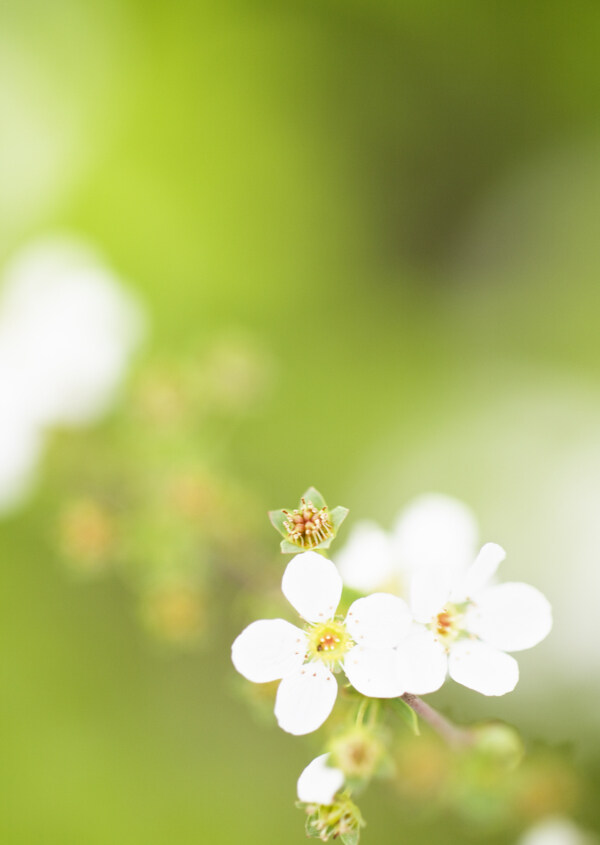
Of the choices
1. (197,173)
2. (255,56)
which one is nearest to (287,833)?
(197,173)

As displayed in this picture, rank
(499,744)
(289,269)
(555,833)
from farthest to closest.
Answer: (289,269) → (555,833) → (499,744)

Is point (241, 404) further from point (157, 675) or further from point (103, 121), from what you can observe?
point (103, 121)

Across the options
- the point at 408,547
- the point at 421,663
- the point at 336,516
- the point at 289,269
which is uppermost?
the point at 289,269

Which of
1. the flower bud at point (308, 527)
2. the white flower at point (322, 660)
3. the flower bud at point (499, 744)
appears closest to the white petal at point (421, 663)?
the white flower at point (322, 660)

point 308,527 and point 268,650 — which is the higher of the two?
point 308,527

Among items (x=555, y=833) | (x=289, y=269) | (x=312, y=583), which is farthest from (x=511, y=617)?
(x=289, y=269)

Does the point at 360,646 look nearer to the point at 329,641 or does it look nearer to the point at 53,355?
the point at 329,641
